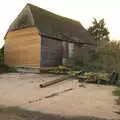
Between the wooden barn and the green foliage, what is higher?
the green foliage

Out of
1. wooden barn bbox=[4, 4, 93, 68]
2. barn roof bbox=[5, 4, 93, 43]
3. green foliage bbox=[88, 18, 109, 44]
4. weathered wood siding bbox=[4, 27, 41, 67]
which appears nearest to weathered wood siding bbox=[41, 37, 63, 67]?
wooden barn bbox=[4, 4, 93, 68]

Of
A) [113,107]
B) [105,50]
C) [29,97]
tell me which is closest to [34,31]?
[105,50]

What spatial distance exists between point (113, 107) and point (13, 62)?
22.1 metres

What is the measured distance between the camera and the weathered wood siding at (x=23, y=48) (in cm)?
2767

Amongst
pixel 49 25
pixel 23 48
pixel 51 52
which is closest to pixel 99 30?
pixel 49 25

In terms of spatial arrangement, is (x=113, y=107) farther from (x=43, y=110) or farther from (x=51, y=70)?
(x=51, y=70)

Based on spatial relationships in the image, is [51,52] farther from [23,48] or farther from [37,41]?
[23,48]

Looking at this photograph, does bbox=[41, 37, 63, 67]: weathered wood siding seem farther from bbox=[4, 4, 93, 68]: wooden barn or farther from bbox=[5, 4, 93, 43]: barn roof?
bbox=[5, 4, 93, 43]: barn roof

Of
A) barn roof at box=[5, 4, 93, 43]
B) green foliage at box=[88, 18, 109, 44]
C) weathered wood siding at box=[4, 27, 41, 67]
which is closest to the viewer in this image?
weathered wood siding at box=[4, 27, 41, 67]

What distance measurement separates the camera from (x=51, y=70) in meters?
26.5

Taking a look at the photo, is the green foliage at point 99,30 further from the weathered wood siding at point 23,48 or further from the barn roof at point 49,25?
the weathered wood siding at point 23,48

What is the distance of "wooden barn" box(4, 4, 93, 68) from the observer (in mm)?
27688

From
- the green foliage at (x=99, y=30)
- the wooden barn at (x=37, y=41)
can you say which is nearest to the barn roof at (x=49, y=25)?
the wooden barn at (x=37, y=41)

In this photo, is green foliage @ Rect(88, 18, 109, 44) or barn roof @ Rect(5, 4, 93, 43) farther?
green foliage @ Rect(88, 18, 109, 44)
